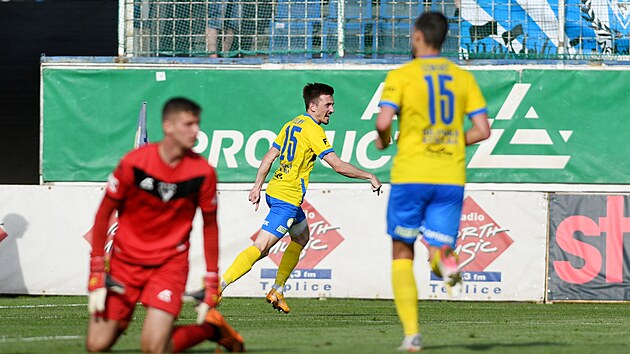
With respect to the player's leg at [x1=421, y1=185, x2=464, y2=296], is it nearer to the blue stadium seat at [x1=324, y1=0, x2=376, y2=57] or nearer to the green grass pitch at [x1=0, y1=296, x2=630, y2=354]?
the green grass pitch at [x1=0, y1=296, x2=630, y2=354]

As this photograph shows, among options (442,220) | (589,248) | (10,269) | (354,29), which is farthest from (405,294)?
(354,29)

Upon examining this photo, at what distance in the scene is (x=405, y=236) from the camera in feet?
25.2

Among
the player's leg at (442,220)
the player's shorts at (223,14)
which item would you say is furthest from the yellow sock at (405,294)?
the player's shorts at (223,14)

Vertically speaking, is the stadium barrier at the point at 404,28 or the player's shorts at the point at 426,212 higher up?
the stadium barrier at the point at 404,28

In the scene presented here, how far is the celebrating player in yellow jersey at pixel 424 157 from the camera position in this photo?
300 inches

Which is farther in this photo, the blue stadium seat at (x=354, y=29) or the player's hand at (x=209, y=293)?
the blue stadium seat at (x=354, y=29)

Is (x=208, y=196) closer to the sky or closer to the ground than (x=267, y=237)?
closer to the sky

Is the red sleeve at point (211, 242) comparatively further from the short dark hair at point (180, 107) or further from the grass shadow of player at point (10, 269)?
the grass shadow of player at point (10, 269)

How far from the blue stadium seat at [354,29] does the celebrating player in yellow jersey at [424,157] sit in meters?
10.8

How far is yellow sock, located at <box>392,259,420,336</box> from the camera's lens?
7613 mm

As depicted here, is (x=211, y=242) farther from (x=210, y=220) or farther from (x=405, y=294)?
(x=405, y=294)

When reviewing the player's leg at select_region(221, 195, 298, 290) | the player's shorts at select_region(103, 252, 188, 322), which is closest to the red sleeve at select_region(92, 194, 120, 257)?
the player's shorts at select_region(103, 252, 188, 322)

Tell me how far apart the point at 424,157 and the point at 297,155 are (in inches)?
206

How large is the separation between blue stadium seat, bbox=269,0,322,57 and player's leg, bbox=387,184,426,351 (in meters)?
11.0
